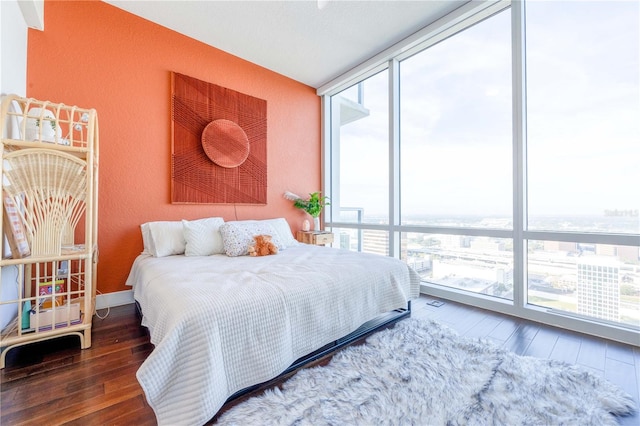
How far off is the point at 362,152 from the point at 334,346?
2.79 meters

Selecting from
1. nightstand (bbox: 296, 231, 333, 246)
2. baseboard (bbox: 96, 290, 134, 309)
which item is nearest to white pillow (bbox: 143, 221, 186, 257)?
baseboard (bbox: 96, 290, 134, 309)

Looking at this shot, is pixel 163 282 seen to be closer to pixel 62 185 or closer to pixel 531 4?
pixel 62 185

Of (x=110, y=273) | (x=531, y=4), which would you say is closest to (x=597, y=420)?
(x=531, y=4)

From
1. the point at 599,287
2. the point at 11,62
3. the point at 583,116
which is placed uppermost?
the point at 11,62

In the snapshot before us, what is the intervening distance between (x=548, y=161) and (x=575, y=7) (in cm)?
124

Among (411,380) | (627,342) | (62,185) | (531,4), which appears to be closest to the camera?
(411,380)

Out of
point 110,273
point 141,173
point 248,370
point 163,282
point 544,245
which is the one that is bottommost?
point 248,370

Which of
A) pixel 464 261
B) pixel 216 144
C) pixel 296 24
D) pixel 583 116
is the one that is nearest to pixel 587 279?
pixel 464 261

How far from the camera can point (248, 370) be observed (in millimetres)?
1245

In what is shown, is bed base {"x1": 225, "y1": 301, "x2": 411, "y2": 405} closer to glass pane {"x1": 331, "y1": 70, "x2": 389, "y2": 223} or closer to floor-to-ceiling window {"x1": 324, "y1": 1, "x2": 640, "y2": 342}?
floor-to-ceiling window {"x1": 324, "y1": 1, "x2": 640, "y2": 342}

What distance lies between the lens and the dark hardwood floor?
47.3 inches

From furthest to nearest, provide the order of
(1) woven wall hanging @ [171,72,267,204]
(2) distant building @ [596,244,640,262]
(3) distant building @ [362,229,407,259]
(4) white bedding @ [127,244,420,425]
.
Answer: (3) distant building @ [362,229,407,259], (1) woven wall hanging @ [171,72,267,204], (2) distant building @ [596,244,640,262], (4) white bedding @ [127,244,420,425]

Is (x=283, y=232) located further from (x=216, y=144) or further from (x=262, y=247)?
(x=216, y=144)

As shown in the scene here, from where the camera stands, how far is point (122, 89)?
2580mm
